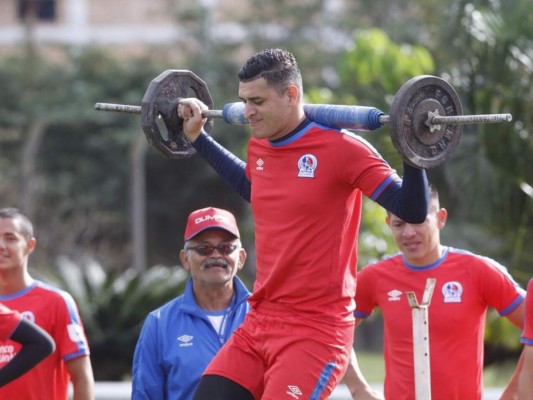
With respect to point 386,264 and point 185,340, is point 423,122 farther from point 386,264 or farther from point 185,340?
point 386,264


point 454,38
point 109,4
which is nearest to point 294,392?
point 454,38

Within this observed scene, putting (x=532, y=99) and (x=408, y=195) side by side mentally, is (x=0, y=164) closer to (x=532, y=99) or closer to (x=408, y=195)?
(x=532, y=99)

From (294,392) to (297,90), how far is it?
1.35 m

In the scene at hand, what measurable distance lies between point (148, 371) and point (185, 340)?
0.25 m

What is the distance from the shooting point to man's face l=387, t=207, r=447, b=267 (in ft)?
23.1

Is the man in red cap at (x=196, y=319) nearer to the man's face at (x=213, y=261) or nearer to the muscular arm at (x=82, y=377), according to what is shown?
the man's face at (x=213, y=261)

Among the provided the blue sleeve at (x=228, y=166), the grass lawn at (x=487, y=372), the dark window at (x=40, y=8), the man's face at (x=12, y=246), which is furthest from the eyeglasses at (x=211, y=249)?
the dark window at (x=40, y=8)

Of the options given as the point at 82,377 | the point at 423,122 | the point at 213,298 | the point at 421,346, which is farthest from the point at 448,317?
the point at 82,377

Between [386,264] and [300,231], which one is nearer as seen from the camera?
[300,231]

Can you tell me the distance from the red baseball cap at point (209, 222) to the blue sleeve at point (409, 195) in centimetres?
162

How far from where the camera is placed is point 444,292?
7000mm

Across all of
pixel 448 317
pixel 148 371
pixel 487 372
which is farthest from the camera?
pixel 487 372

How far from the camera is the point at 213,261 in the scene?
6.72 meters

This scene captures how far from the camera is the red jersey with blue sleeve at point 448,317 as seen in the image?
22.5 ft
